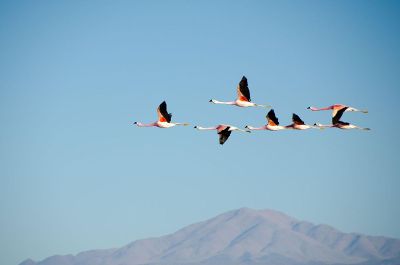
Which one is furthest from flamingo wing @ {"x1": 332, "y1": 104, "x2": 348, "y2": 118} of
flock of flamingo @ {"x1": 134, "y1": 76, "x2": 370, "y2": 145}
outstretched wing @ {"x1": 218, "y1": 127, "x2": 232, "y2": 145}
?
outstretched wing @ {"x1": 218, "y1": 127, "x2": 232, "y2": 145}

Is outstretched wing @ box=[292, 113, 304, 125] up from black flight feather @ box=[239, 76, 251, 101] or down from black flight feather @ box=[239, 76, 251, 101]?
down

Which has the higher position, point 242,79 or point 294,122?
point 242,79

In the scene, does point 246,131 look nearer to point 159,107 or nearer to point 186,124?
point 186,124

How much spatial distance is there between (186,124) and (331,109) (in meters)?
12.2

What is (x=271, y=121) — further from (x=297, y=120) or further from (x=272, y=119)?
(x=297, y=120)

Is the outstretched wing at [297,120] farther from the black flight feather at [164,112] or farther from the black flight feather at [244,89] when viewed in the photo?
the black flight feather at [164,112]

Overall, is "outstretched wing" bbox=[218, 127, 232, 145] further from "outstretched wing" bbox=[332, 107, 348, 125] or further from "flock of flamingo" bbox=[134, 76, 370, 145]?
"outstretched wing" bbox=[332, 107, 348, 125]

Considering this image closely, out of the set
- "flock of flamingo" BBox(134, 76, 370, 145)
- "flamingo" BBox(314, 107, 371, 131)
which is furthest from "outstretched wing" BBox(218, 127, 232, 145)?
"flamingo" BBox(314, 107, 371, 131)

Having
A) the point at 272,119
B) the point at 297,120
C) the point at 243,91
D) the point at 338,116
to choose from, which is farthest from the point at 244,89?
the point at 338,116

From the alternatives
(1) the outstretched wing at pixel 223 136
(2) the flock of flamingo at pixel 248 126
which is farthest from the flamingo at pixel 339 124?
(1) the outstretched wing at pixel 223 136

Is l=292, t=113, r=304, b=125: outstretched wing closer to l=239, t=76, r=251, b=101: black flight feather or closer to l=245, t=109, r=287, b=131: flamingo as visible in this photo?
l=245, t=109, r=287, b=131: flamingo

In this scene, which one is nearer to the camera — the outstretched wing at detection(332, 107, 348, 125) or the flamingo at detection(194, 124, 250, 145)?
the outstretched wing at detection(332, 107, 348, 125)

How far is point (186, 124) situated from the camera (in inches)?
2601

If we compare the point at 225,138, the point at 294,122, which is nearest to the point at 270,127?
the point at 294,122
